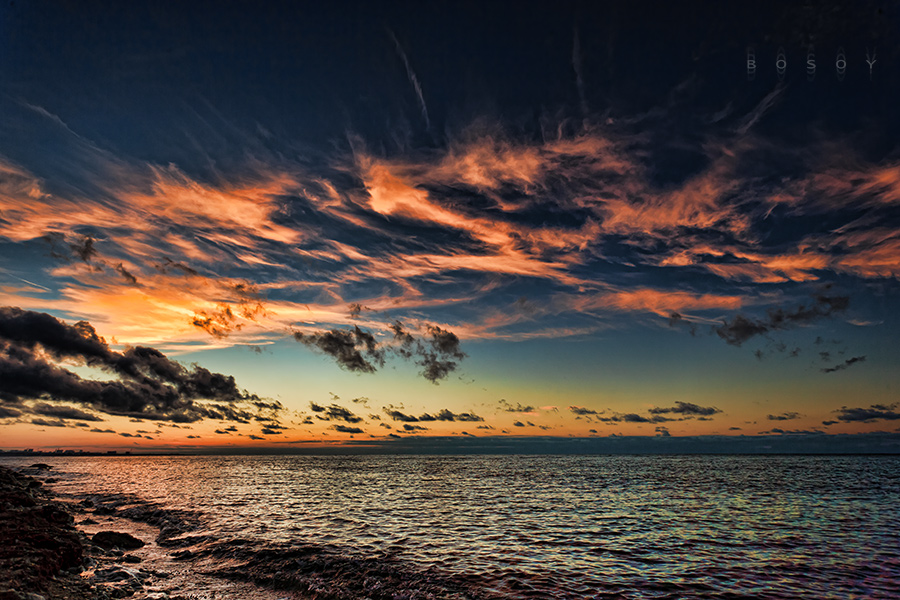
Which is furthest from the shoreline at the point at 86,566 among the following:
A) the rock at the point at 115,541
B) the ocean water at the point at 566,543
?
the ocean water at the point at 566,543

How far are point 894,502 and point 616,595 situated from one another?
167 feet

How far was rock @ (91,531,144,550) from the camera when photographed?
2594 cm

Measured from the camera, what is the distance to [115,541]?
26.5 meters

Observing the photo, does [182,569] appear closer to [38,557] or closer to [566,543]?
[38,557]

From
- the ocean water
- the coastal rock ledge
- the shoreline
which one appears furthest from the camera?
the ocean water

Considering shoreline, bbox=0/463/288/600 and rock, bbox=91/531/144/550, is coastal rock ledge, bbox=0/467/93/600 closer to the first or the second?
shoreline, bbox=0/463/288/600

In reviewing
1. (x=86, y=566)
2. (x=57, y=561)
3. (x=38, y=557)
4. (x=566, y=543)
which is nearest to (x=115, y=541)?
(x=86, y=566)

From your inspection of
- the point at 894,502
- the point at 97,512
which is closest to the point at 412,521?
the point at 97,512

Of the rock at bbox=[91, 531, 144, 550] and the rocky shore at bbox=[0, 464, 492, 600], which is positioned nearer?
the rocky shore at bbox=[0, 464, 492, 600]

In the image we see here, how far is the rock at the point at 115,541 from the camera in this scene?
85.1 ft

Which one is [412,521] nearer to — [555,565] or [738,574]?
[555,565]

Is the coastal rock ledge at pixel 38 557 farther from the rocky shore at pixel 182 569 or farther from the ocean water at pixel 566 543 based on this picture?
the ocean water at pixel 566 543

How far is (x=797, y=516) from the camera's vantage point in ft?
121

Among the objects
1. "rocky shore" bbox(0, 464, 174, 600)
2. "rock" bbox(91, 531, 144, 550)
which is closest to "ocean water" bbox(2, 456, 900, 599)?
"rock" bbox(91, 531, 144, 550)
